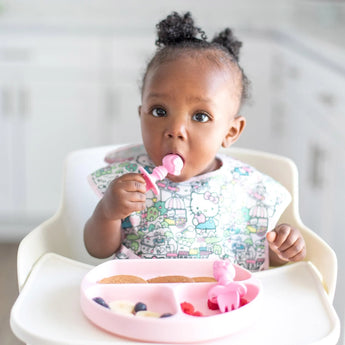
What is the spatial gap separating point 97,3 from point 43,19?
50 centimetres

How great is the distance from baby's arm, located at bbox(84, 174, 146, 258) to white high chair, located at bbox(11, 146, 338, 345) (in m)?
0.05

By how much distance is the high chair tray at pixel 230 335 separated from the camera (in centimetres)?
88

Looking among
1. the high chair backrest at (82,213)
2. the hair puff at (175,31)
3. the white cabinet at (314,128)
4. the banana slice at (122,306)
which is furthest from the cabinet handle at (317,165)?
the banana slice at (122,306)

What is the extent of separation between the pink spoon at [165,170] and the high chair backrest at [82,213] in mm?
254

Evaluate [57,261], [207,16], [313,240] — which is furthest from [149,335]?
[207,16]

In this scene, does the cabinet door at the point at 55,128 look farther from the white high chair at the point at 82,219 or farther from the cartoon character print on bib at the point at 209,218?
the cartoon character print on bib at the point at 209,218

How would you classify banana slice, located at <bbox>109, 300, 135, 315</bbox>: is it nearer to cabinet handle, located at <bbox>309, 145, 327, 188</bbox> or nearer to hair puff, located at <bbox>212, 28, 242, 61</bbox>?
hair puff, located at <bbox>212, 28, 242, 61</bbox>

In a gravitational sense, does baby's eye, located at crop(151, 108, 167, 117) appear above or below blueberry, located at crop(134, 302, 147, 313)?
above

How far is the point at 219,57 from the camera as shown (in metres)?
1.23

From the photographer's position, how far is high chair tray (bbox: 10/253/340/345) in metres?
0.88

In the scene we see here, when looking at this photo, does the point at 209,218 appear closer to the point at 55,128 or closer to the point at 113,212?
the point at 113,212

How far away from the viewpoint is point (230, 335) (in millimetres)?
886

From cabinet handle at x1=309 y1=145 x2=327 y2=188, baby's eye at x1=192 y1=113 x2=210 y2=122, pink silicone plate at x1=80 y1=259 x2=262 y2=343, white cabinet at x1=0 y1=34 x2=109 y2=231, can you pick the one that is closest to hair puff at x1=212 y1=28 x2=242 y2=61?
baby's eye at x1=192 y1=113 x2=210 y2=122

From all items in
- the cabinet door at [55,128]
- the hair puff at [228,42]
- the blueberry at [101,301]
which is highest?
the hair puff at [228,42]
